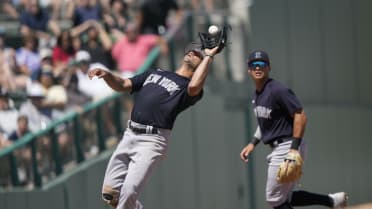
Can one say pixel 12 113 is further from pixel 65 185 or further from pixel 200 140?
pixel 200 140

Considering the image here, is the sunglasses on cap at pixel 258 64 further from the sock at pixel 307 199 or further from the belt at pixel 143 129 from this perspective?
the sock at pixel 307 199

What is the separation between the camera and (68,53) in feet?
53.3

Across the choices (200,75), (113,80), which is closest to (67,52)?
(113,80)

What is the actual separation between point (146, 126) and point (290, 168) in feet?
4.83

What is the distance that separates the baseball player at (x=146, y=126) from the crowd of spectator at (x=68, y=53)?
334 cm

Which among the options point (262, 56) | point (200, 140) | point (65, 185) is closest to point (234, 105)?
point (200, 140)

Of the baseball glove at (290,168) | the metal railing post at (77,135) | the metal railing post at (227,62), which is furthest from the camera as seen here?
the metal railing post at (227,62)

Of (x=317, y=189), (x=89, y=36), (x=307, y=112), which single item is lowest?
(x=317, y=189)

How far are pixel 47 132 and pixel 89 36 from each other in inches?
103

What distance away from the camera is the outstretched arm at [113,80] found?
34.0 ft

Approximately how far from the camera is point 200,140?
1489 centimetres

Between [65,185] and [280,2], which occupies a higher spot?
[280,2]

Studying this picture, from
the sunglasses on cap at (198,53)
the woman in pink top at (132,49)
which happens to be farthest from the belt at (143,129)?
the woman in pink top at (132,49)

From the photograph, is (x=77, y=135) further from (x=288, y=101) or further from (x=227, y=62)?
(x=288, y=101)
